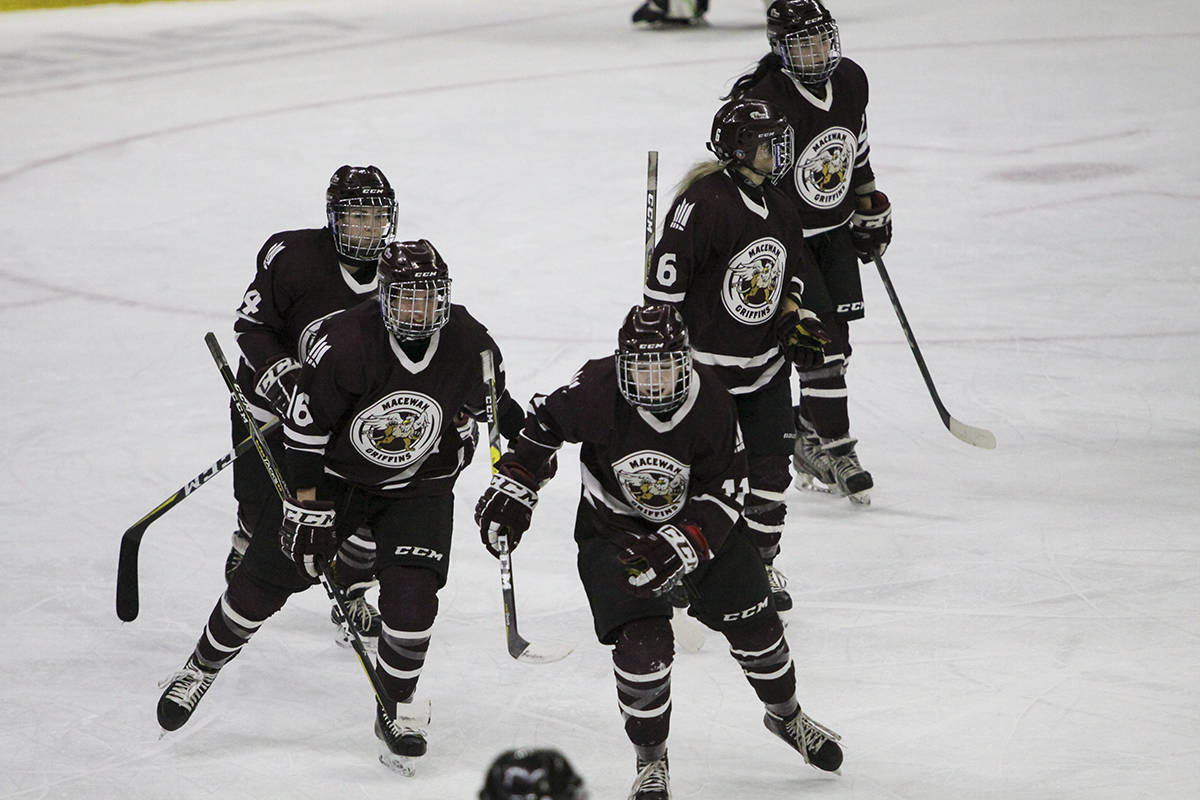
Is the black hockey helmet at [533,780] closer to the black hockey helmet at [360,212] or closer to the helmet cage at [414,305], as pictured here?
the helmet cage at [414,305]

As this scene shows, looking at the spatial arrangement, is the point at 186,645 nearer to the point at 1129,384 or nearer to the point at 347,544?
the point at 347,544

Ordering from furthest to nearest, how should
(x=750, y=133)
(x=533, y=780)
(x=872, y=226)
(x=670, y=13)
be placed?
(x=670, y=13), (x=872, y=226), (x=750, y=133), (x=533, y=780)

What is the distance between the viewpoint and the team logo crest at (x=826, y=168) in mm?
4031

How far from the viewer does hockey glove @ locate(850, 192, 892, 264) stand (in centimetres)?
423

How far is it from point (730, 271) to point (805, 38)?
31.8 inches

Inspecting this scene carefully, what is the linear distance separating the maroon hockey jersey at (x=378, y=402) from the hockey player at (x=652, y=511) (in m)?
0.25

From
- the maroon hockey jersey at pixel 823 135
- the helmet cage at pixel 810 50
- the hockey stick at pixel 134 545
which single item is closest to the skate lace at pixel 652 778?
the hockey stick at pixel 134 545

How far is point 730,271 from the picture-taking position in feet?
11.5

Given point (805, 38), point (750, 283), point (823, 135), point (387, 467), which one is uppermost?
point (805, 38)

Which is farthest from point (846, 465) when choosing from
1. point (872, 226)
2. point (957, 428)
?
point (872, 226)

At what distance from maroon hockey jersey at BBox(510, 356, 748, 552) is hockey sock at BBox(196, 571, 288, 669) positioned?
28.6 inches

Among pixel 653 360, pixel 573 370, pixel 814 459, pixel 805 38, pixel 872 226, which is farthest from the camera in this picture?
pixel 573 370

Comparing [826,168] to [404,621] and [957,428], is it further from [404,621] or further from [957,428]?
[404,621]

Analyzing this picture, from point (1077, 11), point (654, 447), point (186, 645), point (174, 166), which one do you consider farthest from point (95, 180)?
point (1077, 11)
